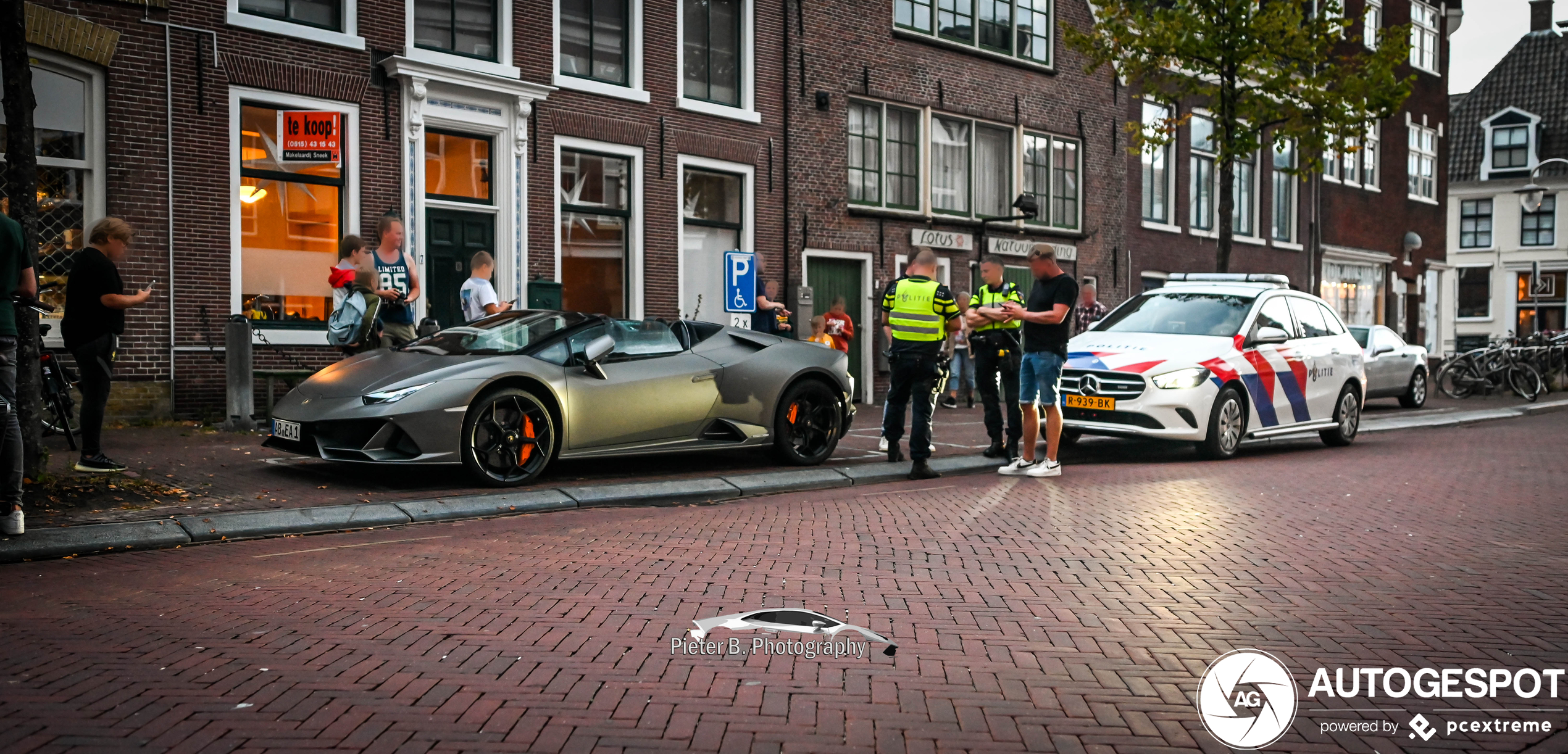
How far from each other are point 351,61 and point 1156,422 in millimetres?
9667

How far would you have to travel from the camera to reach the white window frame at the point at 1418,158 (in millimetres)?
35562

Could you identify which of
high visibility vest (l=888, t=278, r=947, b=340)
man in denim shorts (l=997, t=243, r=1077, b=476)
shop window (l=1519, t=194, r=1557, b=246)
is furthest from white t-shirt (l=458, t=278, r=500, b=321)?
shop window (l=1519, t=194, r=1557, b=246)

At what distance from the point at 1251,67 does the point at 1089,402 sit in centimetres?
958

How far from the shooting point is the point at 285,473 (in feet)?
29.1

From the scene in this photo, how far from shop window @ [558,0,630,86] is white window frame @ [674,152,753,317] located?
5.00 ft

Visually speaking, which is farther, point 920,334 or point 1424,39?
point 1424,39

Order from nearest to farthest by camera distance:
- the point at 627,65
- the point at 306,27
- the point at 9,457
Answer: the point at 9,457 < the point at 306,27 < the point at 627,65

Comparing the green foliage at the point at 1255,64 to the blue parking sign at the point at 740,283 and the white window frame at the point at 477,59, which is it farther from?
the white window frame at the point at 477,59

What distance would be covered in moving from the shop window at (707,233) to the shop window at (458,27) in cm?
352

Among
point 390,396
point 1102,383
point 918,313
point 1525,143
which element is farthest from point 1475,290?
point 390,396

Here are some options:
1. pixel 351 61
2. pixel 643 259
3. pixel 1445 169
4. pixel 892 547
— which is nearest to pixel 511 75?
pixel 351 61

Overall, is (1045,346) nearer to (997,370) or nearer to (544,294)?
(997,370)

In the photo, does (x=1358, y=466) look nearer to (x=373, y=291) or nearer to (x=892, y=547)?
(x=892, y=547)

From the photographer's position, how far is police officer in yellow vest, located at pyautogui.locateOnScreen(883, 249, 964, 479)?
10250 millimetres
